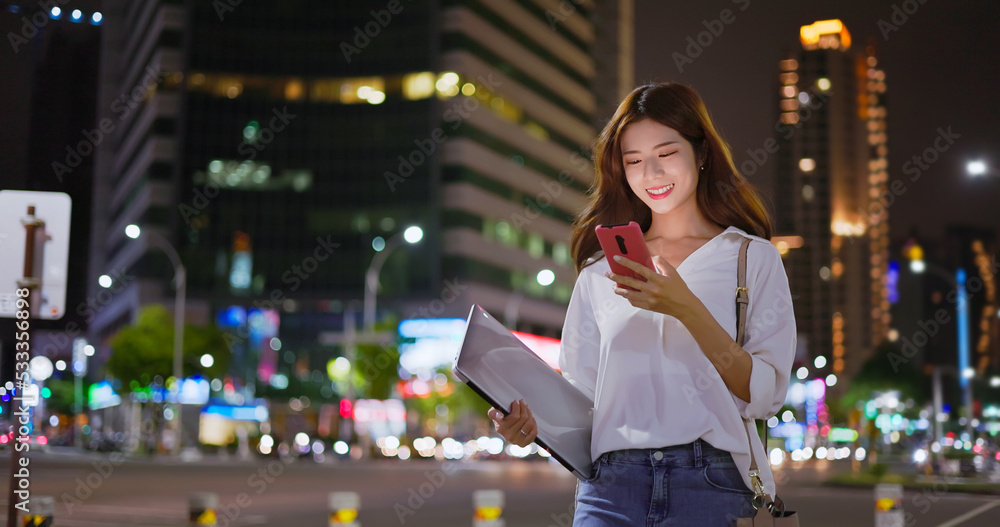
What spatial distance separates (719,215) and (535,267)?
77.6m

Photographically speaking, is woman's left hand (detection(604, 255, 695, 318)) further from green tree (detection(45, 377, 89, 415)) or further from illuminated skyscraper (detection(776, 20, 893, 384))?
illuminated skyscraper (detection(776, 20, 893, 384))

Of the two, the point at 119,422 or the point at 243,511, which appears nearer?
the point at 243,511

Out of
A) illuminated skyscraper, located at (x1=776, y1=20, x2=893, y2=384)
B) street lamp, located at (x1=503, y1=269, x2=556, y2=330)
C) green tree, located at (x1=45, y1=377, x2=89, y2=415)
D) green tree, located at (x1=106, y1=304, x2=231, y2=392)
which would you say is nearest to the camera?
green tree, located at (x1=106, y1=304, x2=231, y2=392)

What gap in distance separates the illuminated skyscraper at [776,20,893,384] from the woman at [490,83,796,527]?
595 feet

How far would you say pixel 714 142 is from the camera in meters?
3.18

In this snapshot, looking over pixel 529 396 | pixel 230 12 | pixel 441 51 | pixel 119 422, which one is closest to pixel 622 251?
pixel 529 396

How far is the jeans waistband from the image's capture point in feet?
9.39

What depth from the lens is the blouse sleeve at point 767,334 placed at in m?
2.85

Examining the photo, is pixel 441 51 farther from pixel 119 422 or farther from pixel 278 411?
pixel 119 422

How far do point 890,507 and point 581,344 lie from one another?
30.2ft

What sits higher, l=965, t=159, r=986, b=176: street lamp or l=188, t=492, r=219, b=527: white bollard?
l=965, t=159, r=986, b=176: street lamp

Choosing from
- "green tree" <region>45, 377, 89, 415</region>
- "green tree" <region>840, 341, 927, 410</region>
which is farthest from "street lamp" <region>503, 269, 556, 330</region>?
"green tree" <region>45, 377, 89, 415</region>

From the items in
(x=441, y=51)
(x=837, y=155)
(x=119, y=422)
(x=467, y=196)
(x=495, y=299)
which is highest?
(x=837, y=155)

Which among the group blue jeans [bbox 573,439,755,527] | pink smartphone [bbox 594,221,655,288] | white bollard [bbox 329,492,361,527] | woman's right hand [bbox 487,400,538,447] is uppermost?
pink smartphone [bbox 594,221,655,288]
